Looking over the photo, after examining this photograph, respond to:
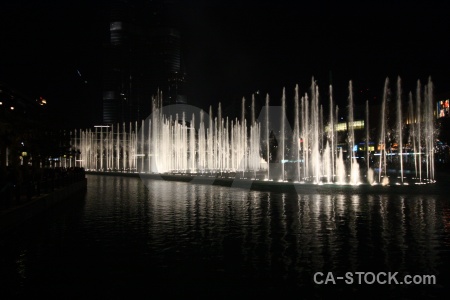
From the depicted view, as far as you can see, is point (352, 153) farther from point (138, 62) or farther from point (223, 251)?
point (138, 62)

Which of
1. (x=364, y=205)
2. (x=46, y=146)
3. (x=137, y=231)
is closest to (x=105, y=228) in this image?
(x=137, y=231)

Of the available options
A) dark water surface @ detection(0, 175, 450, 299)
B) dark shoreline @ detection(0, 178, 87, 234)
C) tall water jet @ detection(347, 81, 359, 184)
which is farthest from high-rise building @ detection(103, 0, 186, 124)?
dark water surface @ detection(0, 175, 450, 299)

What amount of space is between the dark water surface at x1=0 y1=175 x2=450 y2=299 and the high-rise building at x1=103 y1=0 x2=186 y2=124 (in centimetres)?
11992

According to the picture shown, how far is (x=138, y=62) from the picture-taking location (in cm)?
14438

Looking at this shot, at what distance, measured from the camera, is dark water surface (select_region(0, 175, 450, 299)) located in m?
6.07

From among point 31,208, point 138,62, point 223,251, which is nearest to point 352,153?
point 31,208

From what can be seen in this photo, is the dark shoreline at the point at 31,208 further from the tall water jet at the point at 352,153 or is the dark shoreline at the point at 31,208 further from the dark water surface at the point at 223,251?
the tall water jet at the point at 352,153

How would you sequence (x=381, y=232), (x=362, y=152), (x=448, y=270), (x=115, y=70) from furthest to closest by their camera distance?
(x=115, y=70), (x=362, y=152), (x=381, y=232), (x=448, y=270)

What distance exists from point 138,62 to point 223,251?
140525 millimetres

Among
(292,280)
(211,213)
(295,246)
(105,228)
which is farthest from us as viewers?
(211,213)

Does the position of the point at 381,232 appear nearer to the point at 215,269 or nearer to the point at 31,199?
the point at 215,269

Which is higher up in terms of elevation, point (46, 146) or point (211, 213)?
point (46, 146)

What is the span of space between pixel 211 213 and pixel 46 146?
16.9m

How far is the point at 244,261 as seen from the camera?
7.55 metres
